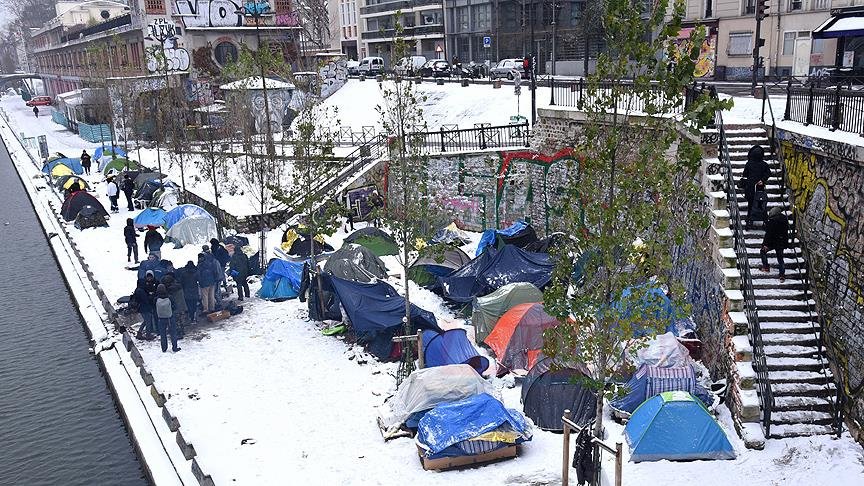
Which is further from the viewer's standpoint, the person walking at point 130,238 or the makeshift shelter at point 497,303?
the person walking at point 130,238

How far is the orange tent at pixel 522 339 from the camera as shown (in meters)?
15.1

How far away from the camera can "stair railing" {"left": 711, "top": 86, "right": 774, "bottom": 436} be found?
11930 millimetres

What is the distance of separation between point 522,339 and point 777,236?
544 centimetres

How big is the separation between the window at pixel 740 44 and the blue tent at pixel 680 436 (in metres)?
34.9

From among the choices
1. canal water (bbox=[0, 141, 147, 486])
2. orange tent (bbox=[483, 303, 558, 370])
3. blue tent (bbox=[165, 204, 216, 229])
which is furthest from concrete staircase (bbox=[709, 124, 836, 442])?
blue tent (bbox=[165, 204, 216, 229])

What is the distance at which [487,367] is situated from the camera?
15156 mm

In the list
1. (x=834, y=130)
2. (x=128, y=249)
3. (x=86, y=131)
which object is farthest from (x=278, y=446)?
(x=86, y=131)

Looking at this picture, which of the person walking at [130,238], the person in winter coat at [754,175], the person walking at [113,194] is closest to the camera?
the person in winter coat at [754,175]

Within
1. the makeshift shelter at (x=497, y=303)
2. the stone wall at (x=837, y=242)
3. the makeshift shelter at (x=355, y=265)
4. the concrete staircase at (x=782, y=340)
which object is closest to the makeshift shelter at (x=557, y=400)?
the concrete staircase at (x=782, y=340)

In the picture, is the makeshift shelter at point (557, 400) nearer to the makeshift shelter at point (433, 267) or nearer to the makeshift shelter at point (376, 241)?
the makeshift shelter at point (433, 267)

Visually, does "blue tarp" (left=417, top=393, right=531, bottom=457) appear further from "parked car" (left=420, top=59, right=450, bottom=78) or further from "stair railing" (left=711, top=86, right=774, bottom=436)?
"parked car" (left=420, top=59, right=450, bottom=78)

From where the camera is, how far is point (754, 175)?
47.1 feet

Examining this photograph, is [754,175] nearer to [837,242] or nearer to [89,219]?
[837,242]

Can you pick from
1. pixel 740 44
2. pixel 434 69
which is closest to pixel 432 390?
pixel 740 44
